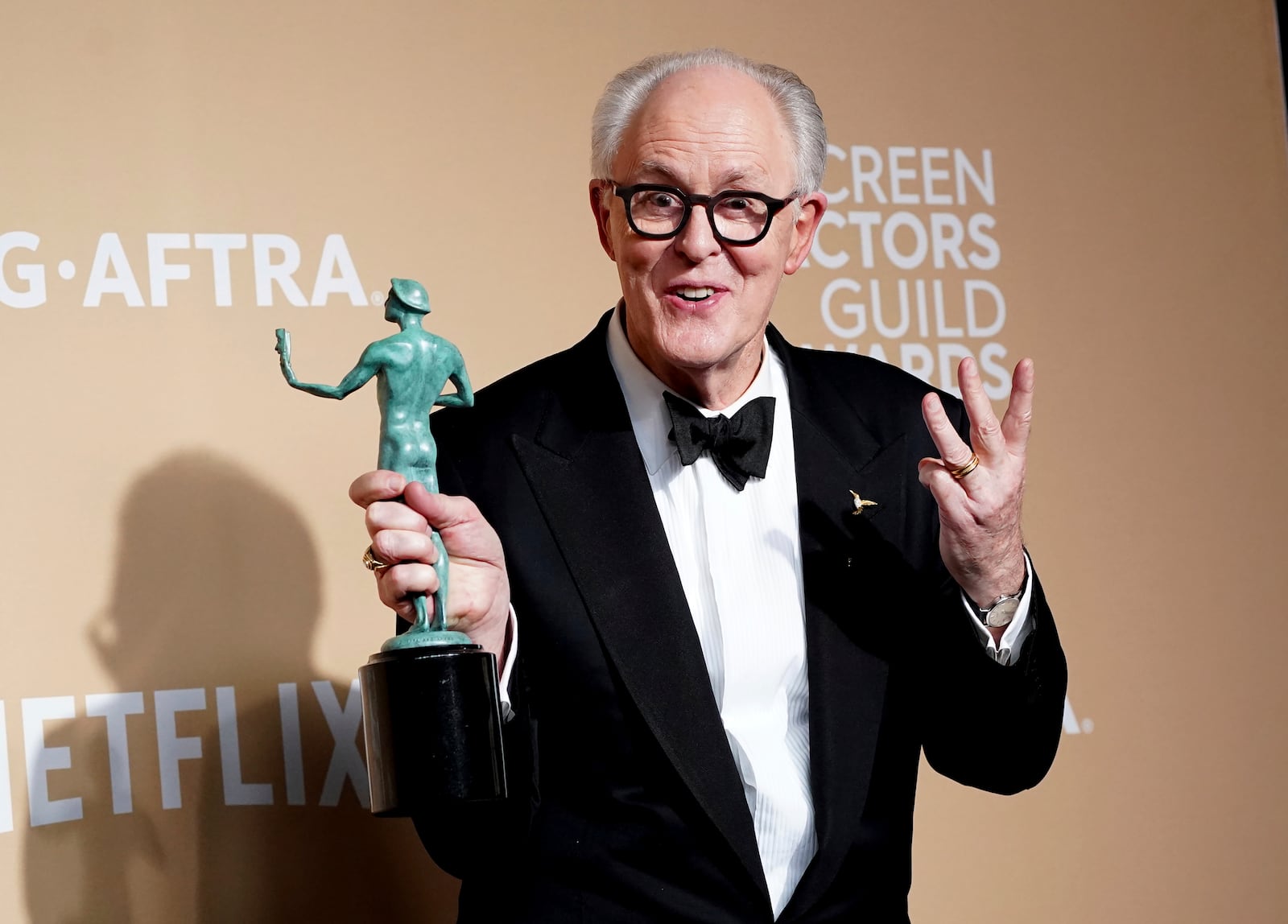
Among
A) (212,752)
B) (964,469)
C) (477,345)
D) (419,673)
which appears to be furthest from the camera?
(477,345)

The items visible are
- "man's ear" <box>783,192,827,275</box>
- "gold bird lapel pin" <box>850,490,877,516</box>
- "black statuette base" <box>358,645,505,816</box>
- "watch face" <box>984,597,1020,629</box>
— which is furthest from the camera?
"man's ear" <box>783,192,827,275</box>

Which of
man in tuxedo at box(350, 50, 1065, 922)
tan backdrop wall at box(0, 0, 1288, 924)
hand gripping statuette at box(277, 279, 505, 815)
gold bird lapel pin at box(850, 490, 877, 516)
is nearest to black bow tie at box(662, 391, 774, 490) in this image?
man in tuxedo at box(350, 50, 1065, 922)

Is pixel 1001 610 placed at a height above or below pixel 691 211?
below

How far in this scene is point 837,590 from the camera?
78.8 inches

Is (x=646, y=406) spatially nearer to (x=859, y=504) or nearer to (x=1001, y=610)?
(x=859, y=504)

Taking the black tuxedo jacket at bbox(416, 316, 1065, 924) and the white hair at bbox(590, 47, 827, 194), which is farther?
the white hair at bbox(590, 47, 827, 194)

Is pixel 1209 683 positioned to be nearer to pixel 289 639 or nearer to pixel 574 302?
pixel 574 302

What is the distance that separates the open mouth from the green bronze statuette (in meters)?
0.42

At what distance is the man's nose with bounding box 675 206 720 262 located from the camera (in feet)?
6.28

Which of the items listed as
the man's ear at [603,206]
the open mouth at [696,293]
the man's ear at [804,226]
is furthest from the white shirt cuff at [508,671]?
the man's ear at [804,226]

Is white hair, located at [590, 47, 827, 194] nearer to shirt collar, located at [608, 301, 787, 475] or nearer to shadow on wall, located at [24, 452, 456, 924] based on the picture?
shirt collar, located at [608, 301, 787, 475]

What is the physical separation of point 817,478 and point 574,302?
789 mm

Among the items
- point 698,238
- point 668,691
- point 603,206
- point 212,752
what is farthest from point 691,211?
point 212,752

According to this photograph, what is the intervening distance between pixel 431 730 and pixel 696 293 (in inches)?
27.8
